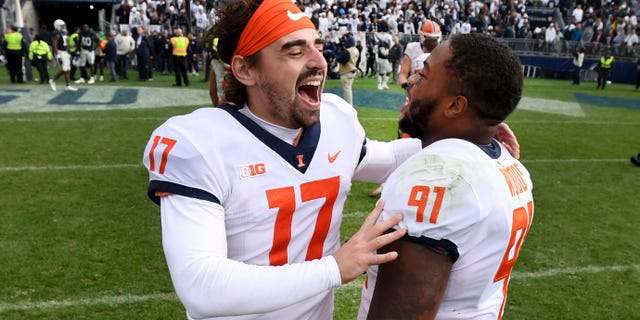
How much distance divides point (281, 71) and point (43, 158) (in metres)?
6.78

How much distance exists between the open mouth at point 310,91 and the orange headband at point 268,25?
0.20m

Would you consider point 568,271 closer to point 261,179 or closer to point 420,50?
point 261,179

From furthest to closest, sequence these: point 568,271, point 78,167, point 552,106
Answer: point 552,106
point 78,167
point 568,271

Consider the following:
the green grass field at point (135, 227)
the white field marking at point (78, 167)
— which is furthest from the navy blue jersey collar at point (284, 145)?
the white field marking at point (78, 167)

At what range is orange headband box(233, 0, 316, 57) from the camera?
1.82 metres

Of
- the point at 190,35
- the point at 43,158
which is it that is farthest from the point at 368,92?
the point at 43,158

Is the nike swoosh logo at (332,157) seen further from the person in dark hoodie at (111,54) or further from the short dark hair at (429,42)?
the person in dark hoodie at (111,54)

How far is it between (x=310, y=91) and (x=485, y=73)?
2.17ft

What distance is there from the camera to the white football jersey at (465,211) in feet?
4.58

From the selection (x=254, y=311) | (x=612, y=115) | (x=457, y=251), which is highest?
(x=457, y=251)

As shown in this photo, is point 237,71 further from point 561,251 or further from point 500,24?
point 500,24

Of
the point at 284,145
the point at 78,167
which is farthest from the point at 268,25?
the point at 78,167

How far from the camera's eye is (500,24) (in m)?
Answer: 28.7

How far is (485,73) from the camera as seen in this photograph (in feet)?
5.10
